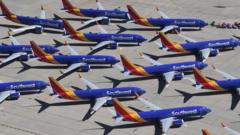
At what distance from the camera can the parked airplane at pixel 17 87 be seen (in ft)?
363

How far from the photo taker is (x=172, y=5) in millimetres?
153625

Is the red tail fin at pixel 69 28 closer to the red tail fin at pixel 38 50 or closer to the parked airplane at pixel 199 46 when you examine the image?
the red tail fin at pixel 38 50

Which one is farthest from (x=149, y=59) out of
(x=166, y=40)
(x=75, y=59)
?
(x=75, y=59)

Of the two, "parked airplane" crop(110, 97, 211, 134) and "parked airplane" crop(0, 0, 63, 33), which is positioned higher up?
"parked airplane" crop(0, 0, 63, 33)

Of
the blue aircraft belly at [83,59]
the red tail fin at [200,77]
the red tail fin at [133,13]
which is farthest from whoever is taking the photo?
the red tail fin at [133,13]

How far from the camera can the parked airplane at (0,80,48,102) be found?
4355 inches

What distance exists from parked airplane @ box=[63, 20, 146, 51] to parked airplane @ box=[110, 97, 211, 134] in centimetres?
3259

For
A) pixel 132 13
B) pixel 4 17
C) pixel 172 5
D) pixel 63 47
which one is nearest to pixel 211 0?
pixel 172 5

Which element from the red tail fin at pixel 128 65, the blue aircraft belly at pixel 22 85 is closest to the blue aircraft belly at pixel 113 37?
the red tail fin at pixel 128 65

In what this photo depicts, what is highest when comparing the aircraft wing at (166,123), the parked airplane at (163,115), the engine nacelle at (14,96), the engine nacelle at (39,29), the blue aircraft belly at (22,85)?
the engine nacelle at (39,29)

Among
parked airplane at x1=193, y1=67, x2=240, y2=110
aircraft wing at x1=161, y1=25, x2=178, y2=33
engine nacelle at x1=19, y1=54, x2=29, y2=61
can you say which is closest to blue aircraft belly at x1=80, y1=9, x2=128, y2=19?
aircraft wing at x1=161, y1=25, x2=178, y2=33

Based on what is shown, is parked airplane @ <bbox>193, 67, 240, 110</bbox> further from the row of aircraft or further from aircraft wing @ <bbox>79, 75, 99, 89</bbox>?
aircraft wing @ <bbox>79, 75, 99, 89</bbox>

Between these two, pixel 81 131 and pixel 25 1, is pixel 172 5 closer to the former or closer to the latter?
pixel 25 1

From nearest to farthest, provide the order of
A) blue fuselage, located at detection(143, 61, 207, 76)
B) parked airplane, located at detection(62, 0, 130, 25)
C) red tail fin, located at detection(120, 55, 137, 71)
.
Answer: red tail fin, located at detection(120, 55, 137, 71)
blue fuselage, located at detection(143, 61, 207, 76)
parked airplane, located at detection(62, 0, 130, 25)
